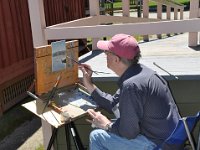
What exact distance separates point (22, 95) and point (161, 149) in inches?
178

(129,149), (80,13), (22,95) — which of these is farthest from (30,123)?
(80,13)

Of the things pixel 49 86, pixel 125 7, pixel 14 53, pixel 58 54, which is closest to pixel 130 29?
pixel 58 54

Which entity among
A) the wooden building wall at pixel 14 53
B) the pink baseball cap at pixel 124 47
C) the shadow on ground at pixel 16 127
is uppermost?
the pink baseball cap at pixel 124 47

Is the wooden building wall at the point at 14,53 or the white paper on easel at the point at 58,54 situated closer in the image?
the white paper on easel at the point at 58,54

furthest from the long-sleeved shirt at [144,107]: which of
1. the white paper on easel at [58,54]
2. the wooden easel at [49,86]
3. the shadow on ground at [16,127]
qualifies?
the shadow on ground at [16,127]

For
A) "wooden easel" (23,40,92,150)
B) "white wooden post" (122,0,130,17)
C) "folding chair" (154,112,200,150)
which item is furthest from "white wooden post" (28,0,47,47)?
"white wooden post" (122,0,130,17)

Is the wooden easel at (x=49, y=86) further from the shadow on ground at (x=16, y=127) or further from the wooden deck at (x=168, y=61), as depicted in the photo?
the shadow on ground at (x=16, y=127)

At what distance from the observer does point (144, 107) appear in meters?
2.45

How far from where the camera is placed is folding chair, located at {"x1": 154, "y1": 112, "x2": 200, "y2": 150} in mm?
2281

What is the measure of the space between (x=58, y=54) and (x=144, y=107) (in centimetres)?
100

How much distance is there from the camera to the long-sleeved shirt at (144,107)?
2395 millimetres

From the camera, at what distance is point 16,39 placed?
650 centimetres

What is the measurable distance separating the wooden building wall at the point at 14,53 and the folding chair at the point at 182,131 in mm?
4086

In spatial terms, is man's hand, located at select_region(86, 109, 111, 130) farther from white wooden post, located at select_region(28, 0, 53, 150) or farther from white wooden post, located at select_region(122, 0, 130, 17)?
white wooden post, located at select_region(122, 0, 130, 17)
